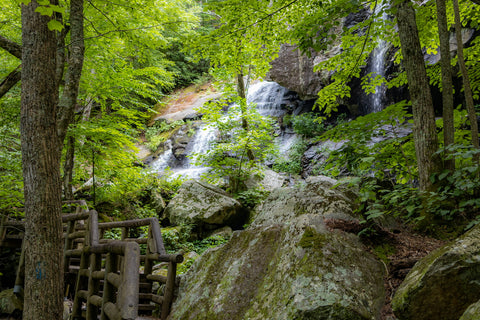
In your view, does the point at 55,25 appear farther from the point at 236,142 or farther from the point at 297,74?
the point at 297,74

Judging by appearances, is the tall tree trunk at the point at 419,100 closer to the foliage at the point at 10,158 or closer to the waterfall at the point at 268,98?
the foliage at the point at 10,158

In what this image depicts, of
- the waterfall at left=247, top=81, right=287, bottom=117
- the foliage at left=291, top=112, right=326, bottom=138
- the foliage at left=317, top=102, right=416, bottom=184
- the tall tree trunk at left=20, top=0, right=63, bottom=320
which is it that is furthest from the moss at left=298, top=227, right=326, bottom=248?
the waterfall at left=247, top=81, right=287, bottom=117

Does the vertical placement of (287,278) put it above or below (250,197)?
below

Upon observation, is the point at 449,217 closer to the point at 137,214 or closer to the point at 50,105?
the point at 50,105

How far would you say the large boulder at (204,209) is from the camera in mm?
8562

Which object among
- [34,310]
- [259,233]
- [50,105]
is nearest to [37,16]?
[50,105]

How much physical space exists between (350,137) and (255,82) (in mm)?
17961

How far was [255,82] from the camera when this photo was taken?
2095 centimetres

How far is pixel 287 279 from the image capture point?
8.09 feet

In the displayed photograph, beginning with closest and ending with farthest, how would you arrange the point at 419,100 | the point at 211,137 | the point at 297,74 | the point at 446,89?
1. the point at 446,89
2. the point at 419,100
3. the point at 297,74
4. the point at 211,137

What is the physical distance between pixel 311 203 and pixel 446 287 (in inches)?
74.3

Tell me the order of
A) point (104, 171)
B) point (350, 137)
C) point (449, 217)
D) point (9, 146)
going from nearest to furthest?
1. point (449, 217)
2. point (350, 137)
3. point (9, 146)
4. point (104, 171)

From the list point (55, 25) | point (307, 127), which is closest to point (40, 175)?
point (55, 25)

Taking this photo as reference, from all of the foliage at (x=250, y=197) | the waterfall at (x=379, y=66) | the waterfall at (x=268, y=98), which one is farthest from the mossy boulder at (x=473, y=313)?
the waterfall at (x=268, y=98)
